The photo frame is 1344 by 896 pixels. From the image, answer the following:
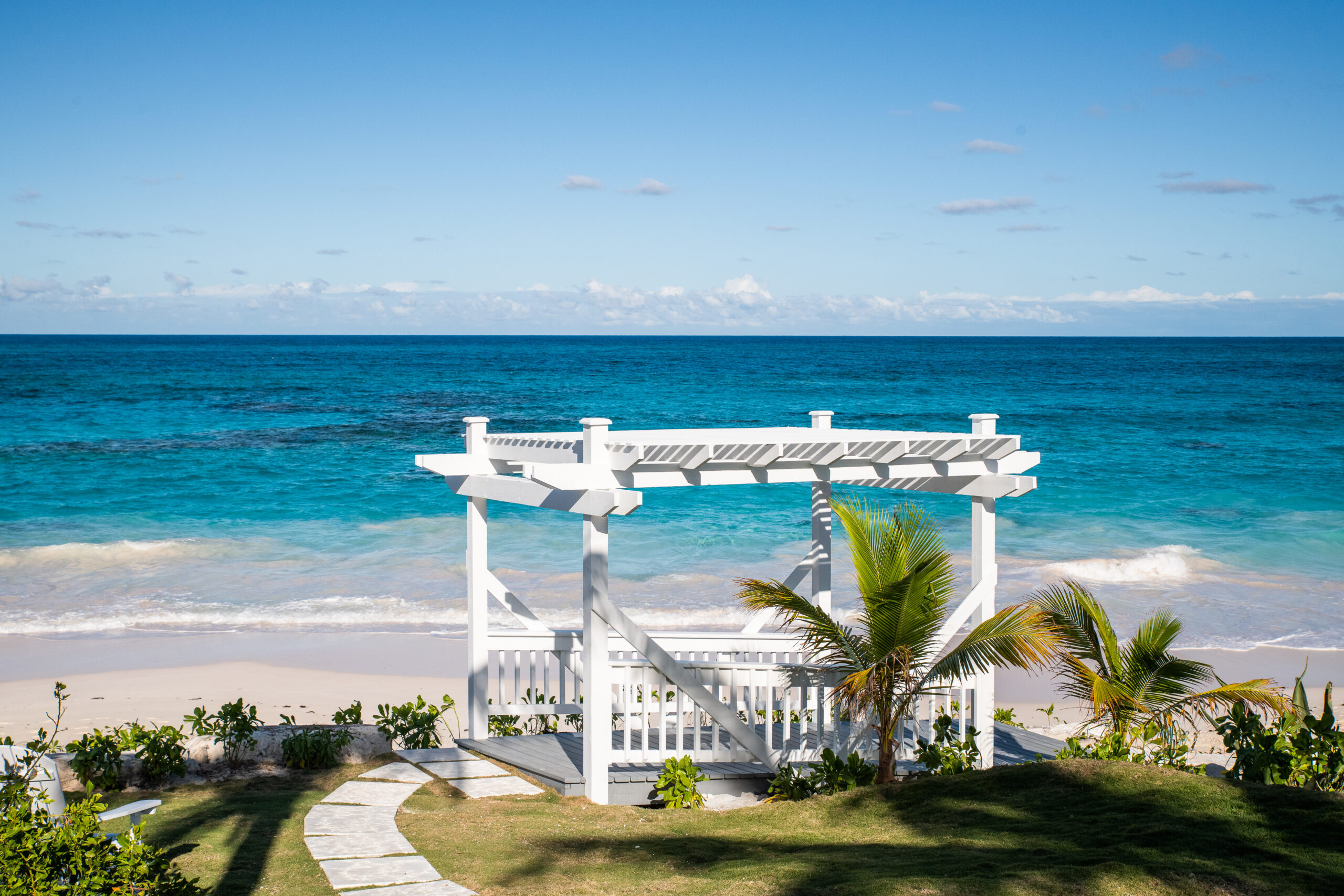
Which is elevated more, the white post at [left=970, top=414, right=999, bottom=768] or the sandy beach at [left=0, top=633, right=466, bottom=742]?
the white post at [left=970, top=414, right=999, bottom=768]

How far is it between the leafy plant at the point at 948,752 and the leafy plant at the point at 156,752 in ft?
16.4

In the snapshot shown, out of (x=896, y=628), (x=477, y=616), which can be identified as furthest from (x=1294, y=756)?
(x=477, y=616)

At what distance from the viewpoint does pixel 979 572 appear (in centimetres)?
784

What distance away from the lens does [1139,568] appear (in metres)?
19.6

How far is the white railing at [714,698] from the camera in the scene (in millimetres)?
7566

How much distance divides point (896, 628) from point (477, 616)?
320 centimetres

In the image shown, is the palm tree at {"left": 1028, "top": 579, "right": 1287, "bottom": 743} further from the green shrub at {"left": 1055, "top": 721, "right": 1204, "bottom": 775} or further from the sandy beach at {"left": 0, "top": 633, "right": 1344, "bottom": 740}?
the sandy beach at {"left": 0, "top": 633, "right": 1344, "bottom": 740}

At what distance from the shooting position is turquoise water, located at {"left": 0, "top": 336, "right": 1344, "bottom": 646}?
667 inches

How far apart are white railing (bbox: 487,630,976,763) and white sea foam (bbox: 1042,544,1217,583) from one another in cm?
1086

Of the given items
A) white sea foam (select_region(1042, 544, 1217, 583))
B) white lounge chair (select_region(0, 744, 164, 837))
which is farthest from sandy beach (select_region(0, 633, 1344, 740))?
white lounge chair (select_region(0, 744, 164, 837))

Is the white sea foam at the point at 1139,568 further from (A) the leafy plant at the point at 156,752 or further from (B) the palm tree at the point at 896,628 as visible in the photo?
(A) the leafy plant at the point at 156,752

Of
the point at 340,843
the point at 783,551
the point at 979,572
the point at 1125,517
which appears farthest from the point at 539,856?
the point at 1125,517

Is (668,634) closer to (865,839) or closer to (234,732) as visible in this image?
(865,839)

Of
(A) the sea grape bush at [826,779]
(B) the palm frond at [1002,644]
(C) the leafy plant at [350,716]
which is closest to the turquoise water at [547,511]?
(C) the leafy plant at [350,716]
